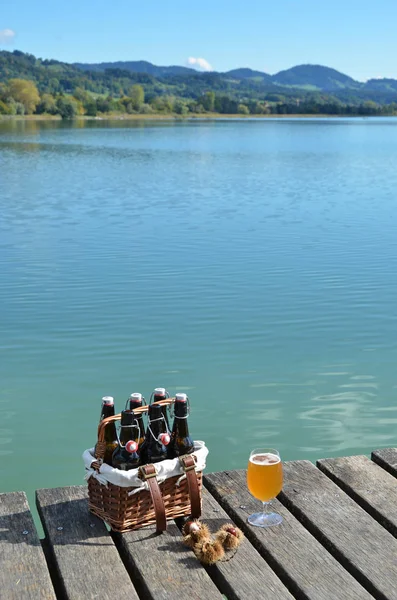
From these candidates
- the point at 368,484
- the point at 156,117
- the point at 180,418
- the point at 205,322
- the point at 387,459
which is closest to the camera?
the point at 180,418

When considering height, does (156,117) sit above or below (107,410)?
below

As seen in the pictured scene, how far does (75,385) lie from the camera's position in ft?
21.6

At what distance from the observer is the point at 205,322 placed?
8.39 m

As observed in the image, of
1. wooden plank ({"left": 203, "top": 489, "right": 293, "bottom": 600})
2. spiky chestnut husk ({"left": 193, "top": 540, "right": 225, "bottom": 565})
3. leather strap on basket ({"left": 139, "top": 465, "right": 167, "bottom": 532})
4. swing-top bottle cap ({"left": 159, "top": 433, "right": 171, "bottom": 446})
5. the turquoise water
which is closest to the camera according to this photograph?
wooden plank ({"left": 203, "top": 489, "right": 293, "bottom": 600})

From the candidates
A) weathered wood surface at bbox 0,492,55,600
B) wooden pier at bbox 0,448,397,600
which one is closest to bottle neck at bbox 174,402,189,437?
wooden pier at bbox 0,448,397,600

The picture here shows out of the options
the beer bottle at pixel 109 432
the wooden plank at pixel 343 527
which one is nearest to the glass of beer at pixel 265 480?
the wooden plank at pixel 343 527

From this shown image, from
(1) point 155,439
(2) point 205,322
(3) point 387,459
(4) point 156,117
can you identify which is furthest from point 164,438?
(4) point 156,117

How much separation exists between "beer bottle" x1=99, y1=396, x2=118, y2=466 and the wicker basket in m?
0.03

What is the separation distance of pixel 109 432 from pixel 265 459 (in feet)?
1.78

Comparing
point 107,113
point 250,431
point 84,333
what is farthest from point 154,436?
point 107,113

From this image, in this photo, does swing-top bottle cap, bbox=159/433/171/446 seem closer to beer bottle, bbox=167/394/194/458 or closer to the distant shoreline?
beer bottle, bbox=167/394/194/458

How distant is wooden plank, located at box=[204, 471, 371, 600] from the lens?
2.45 meters

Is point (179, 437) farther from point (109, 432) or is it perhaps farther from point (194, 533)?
point (194, 533)

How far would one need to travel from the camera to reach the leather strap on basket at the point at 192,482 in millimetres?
2832
